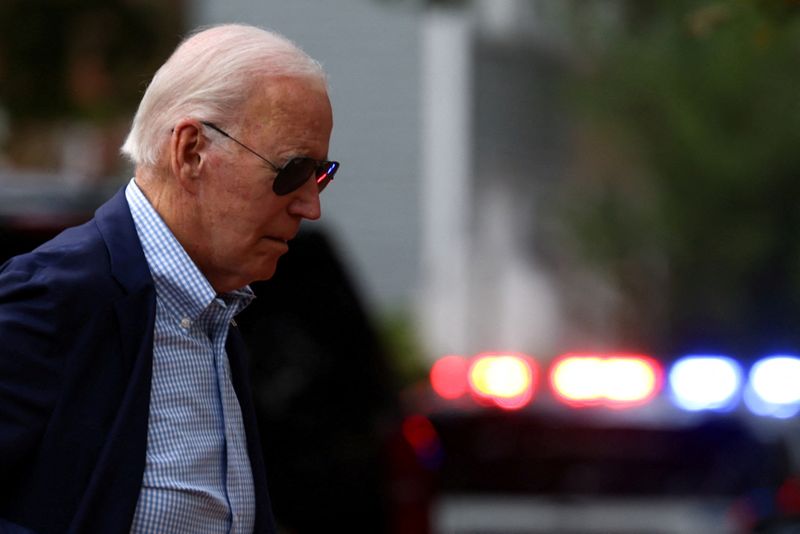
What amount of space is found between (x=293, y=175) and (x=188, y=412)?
35 centimetres

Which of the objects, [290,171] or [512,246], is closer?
[290,171]

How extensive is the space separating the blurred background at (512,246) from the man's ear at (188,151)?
2.86m

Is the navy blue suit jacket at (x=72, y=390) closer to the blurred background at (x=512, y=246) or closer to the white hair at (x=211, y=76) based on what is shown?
the white hair at (x=211, y=76)

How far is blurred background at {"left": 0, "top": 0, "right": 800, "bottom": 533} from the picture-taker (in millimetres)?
5980

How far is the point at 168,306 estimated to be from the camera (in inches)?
97.2

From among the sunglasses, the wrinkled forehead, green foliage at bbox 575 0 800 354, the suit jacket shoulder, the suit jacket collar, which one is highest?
green foliage at bbox 575 0 800 354

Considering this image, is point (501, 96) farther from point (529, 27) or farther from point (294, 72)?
point (294, 72)

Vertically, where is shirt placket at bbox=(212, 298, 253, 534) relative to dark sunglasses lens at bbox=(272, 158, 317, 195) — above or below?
below

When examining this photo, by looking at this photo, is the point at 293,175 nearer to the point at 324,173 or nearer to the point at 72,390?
the point at 324,173

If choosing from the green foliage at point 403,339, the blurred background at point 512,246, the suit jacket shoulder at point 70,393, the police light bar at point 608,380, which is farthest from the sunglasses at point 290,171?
the green foliage at point 403,339

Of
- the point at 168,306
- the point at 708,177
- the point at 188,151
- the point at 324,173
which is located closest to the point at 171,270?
the point at 168,306

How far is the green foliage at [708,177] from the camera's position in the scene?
77.9 ft

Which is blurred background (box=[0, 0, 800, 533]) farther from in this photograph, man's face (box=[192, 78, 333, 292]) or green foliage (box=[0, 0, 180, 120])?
man's face (box=[192, 78, 333, 292])

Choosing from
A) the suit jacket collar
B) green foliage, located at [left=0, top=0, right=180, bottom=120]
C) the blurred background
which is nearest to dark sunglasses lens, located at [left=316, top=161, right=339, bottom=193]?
the suit jacket collar
